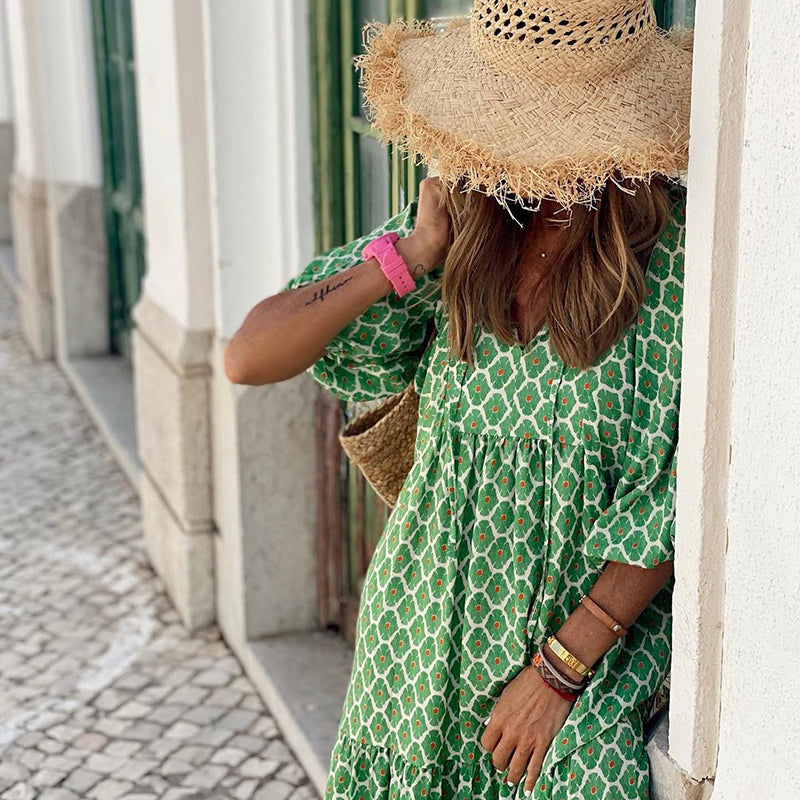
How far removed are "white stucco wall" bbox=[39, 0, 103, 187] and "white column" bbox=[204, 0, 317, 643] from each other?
3.68 m

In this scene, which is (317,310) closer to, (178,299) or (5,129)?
(178,299)

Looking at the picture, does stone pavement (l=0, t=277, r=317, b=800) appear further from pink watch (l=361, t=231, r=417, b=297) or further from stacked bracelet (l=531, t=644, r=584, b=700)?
pink watch (l=361, t=231, r=417, b=297)

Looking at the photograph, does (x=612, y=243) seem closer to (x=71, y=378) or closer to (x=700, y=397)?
(x=700, y=397)

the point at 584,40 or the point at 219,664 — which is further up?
the point at 584,40

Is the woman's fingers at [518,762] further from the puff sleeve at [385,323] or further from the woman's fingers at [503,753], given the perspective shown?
the puff sleeve at [385,323]

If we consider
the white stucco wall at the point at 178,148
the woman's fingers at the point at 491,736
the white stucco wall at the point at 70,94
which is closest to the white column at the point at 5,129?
the white stucco wall at the point at 70,94

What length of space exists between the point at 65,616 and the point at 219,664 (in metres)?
0.72

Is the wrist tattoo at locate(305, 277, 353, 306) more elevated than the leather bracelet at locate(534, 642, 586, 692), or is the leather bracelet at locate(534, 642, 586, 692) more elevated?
the wrist tattoo at locate(305, 277, 353, 306)

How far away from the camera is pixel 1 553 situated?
5328 mm

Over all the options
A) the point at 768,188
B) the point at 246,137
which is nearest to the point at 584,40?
the point at 768,188

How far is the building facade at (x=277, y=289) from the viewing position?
1.76 m

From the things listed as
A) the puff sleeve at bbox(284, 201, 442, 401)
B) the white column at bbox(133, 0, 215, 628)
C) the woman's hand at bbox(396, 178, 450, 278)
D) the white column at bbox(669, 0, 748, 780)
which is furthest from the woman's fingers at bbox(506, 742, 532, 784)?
the white column at bbox(133, 0, 215, 628)

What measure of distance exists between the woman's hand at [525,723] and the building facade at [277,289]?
172mm

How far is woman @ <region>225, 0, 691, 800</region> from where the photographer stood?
1920mm
